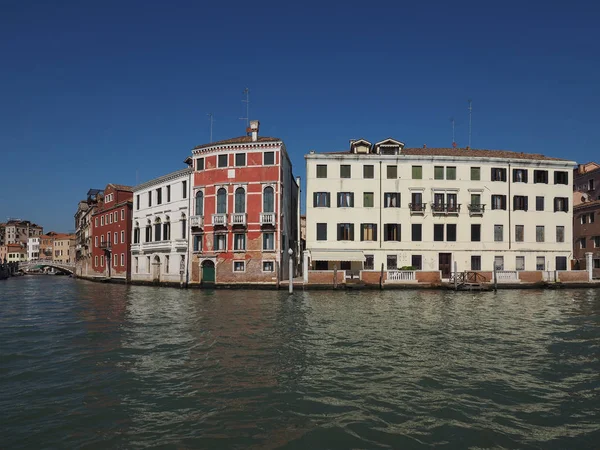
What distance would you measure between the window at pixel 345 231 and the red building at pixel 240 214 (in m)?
4.47

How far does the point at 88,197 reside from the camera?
200ft

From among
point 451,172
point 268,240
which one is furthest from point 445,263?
point 268,240

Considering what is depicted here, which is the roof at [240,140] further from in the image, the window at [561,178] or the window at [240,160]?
the window at [561,178]

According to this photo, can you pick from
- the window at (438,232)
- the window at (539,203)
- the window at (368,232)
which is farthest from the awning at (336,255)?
the window at (539,203)

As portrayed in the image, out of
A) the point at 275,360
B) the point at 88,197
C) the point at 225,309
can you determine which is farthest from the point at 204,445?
the point at 88,197

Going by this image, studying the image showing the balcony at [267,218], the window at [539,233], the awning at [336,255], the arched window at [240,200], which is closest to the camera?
the awning at [336,255]

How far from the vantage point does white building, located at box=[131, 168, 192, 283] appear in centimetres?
3600

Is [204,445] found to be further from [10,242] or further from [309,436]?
[10,242]

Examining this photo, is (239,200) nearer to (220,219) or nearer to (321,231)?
(220,219)

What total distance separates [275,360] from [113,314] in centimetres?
1097

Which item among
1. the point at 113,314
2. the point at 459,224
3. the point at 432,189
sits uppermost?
the point at 432,189

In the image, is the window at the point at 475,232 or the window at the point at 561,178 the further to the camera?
the window at the point at 561,178

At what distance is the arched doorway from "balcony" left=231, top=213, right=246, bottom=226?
12.3 ft

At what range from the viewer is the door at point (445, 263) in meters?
33.9
